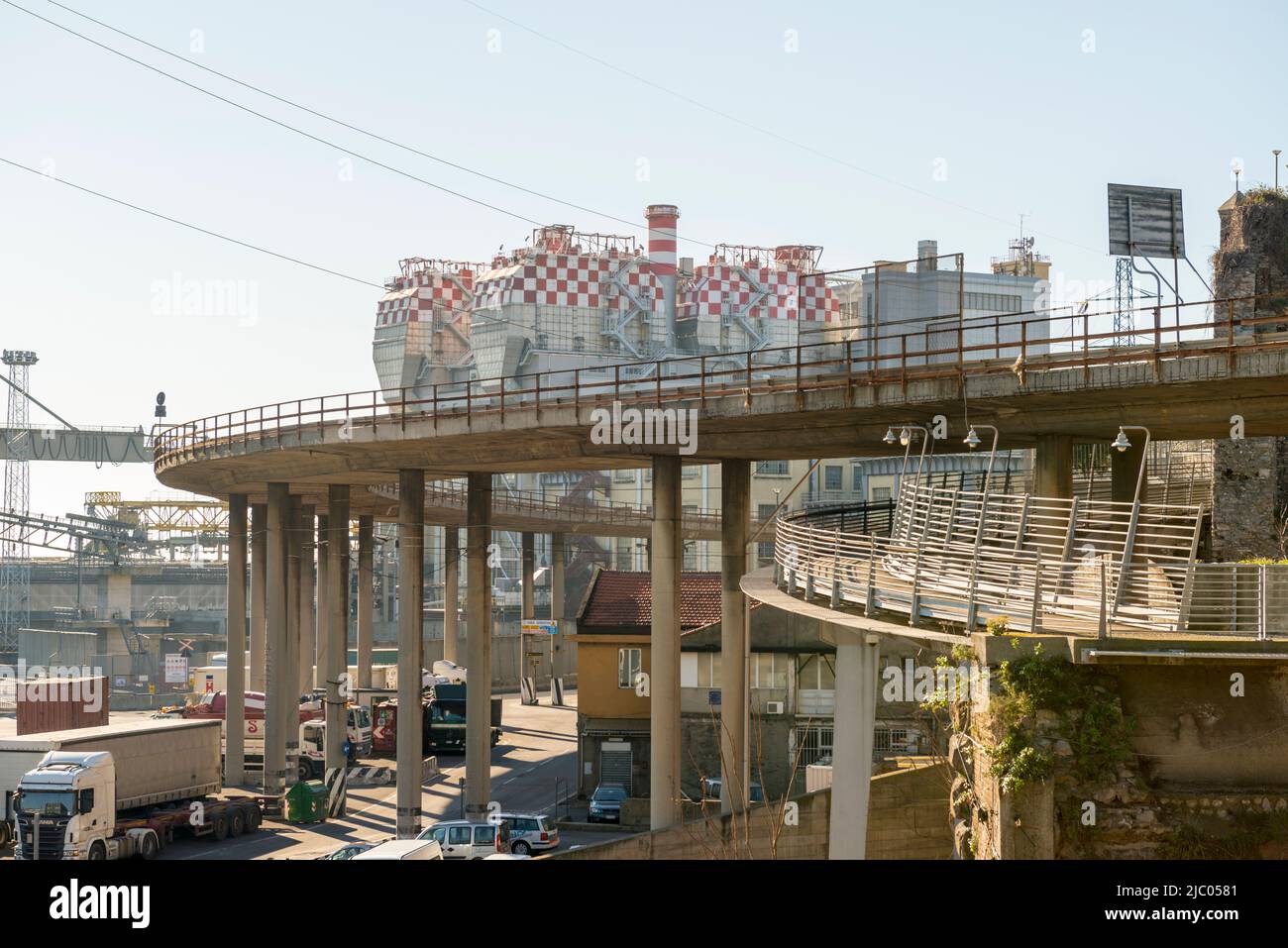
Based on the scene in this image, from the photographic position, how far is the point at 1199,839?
15.0m

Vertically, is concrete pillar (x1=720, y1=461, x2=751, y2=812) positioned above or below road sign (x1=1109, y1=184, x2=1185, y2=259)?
below

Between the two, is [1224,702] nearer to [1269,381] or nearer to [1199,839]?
[1199,839]

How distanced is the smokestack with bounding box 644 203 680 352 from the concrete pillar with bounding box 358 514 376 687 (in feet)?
115

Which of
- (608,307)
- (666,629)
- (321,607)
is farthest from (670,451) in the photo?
(608,307)

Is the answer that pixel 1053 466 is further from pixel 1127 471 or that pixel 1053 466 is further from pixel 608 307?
pixel 608 307

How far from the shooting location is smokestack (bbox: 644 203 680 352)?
93000 mm

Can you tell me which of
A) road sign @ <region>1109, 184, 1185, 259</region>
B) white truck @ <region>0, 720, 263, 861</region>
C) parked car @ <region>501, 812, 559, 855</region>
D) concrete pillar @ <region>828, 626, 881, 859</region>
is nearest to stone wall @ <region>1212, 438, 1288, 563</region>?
road sign @ <region>1109, 184, 1185, 259</region>

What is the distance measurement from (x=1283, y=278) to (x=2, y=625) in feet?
299

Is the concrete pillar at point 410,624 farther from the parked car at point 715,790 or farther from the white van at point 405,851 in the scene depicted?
the white van at point 405,851

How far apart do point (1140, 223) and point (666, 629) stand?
22205 mm

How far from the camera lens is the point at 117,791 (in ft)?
117

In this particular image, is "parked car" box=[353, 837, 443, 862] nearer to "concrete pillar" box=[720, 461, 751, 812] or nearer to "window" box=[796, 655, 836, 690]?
"concrete pillar" box=[720, 461, 751, 812]
